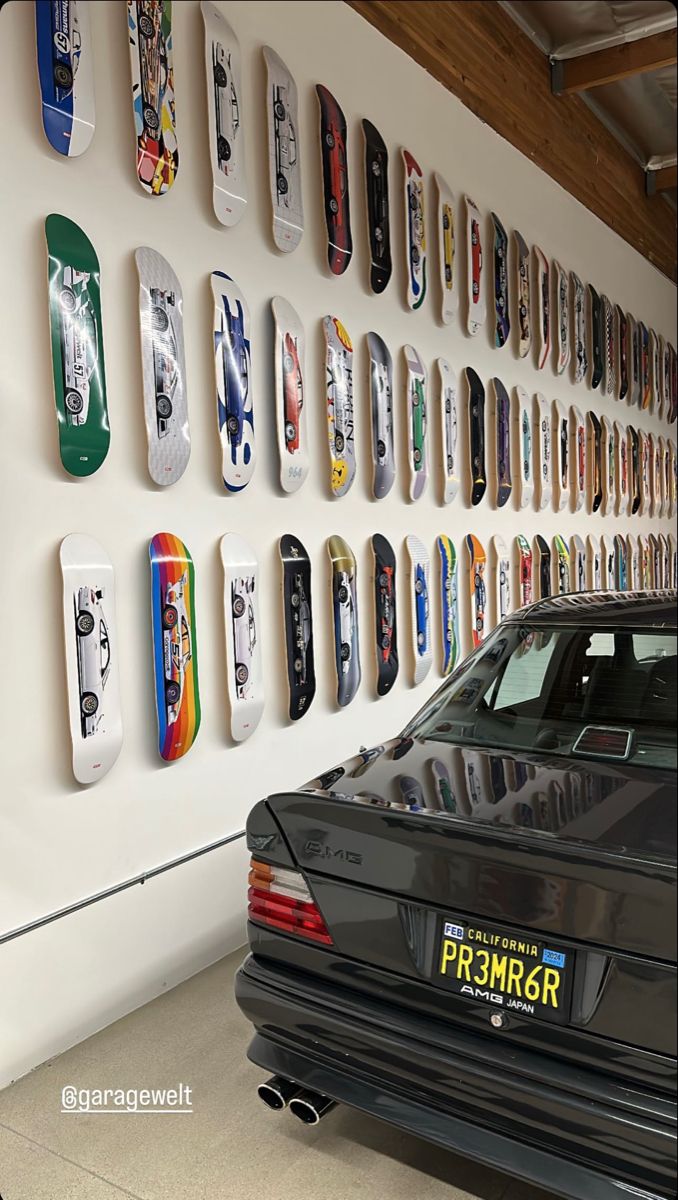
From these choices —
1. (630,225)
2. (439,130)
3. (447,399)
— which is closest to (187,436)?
(447,399)

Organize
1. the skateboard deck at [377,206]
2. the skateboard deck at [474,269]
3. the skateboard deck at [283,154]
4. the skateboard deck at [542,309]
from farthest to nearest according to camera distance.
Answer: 1. the skateboard deck at [542,309]
2. the skateboard deck at [474,269]
3. the skateboard deck at [377,206]
4. the skateboard deck at [283,154]

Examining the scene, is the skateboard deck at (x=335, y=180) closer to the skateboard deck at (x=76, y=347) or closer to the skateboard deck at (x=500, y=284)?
the skateboard deck at (x=76, y=347)

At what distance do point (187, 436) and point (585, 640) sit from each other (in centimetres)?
134

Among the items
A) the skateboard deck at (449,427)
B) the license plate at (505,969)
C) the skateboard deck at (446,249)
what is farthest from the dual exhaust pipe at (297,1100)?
the skateboard deck at (446,249)

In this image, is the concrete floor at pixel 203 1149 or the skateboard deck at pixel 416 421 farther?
the skateboard deck at pixel 416 421

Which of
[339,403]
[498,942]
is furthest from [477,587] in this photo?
[498,942]

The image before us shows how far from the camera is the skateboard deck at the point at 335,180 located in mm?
3396

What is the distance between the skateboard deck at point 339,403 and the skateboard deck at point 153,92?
0.92 metres

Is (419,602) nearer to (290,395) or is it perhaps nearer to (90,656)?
(290,395)

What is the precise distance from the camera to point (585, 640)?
6.95 feet

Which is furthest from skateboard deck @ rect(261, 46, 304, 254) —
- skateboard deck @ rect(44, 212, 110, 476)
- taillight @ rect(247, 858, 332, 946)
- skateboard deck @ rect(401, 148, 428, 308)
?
taillight @ rect(247, 858, 332, 946)

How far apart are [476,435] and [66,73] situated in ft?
8.93

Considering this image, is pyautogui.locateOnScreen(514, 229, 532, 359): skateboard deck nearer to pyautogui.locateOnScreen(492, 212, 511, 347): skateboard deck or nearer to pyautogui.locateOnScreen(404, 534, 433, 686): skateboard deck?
pyautogui.locateOnScreen(492, 212, 511, 347): skateboard deck

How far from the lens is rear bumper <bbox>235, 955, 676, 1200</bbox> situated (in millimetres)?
1336
